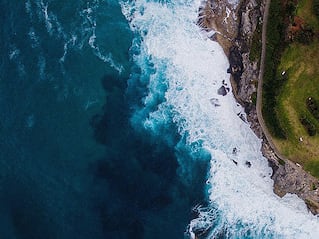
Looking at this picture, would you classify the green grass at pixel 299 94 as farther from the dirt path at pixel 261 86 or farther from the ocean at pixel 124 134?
the ocean at pixel 124 134

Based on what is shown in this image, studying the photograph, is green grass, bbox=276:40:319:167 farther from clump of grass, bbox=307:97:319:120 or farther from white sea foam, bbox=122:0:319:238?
white sea foam, bbox=122:0:319:238

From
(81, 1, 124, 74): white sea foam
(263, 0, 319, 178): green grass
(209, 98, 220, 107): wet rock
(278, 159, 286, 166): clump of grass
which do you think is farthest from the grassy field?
(81, 1, 124, 74): white sea foam

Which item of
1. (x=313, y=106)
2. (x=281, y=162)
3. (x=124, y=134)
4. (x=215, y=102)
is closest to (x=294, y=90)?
(x=313, y=106)

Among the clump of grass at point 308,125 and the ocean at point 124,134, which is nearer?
the clump of grass at point 308,125

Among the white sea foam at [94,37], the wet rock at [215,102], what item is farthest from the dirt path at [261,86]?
the white sea foam at [94,37]

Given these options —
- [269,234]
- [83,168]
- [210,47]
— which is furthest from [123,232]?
[210,47]

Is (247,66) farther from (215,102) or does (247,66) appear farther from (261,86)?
(215,102)

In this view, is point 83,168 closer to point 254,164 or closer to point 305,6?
point 254,164
